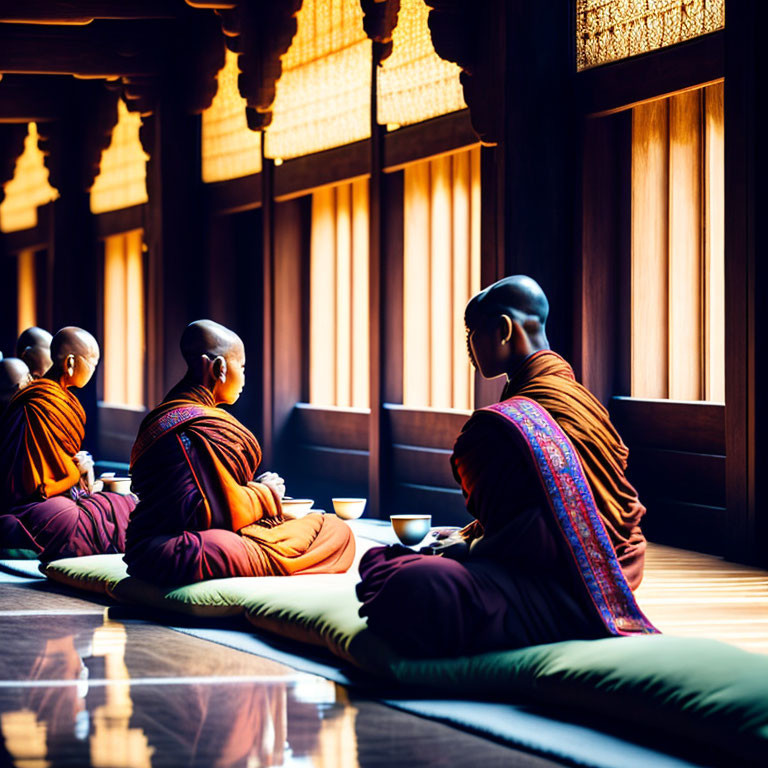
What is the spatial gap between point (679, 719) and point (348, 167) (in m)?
5.49

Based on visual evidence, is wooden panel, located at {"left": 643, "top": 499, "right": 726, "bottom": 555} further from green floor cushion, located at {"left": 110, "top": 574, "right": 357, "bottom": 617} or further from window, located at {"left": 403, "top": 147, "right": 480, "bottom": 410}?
green floor cushion, located at {"left": 110, "top": 574, "right": 357, "bottom": 617}

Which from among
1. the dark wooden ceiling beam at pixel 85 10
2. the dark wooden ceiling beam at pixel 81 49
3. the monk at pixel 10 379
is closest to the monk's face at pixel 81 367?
the monk at pixel 10 379

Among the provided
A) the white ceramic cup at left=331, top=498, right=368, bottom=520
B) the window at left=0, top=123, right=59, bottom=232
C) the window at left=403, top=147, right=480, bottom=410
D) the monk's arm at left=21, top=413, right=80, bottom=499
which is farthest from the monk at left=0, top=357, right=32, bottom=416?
the window at left=0, top=123, right=59, bottom=232

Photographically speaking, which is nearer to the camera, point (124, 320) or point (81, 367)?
point (81, 367)

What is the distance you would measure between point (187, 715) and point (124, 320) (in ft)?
29.8

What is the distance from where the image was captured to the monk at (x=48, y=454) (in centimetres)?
584

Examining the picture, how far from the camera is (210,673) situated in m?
3.59

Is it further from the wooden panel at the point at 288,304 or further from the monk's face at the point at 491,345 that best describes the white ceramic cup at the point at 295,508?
the wooden panel at the point at 288,304

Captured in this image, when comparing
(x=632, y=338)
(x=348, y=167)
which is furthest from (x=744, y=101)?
(x=348, y=167)

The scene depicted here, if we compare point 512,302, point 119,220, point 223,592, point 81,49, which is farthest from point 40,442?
point 119,220

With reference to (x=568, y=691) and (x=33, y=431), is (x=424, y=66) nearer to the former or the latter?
(x=33, y=431)

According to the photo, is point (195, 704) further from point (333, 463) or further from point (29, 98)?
point (29, 98)

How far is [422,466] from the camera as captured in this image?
7508 millimetres

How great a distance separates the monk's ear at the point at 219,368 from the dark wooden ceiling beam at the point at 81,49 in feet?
18.2
